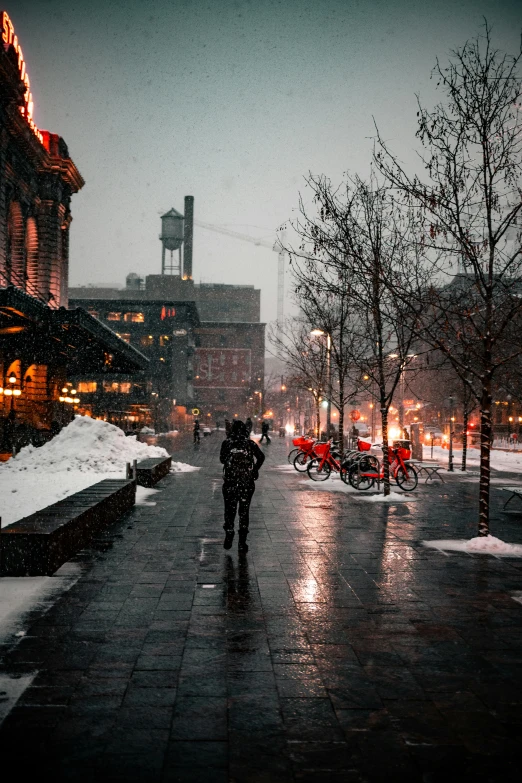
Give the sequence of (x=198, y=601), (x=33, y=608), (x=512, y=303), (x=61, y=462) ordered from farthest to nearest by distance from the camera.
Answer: (x=61, y=462)
(x=512, y=303)
(x=198, y=601)
(x=33, y=608)

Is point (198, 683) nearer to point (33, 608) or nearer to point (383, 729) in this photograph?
point (383, 729)

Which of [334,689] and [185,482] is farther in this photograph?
[185,482]

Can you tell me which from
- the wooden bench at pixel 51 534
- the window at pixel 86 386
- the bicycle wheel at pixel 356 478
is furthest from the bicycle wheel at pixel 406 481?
the window at pixel 86 386

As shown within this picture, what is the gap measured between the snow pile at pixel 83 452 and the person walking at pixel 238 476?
8.84m

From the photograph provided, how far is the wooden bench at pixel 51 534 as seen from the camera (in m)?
6.91

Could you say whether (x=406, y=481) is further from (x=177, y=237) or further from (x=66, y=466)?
(x=177, y=237)

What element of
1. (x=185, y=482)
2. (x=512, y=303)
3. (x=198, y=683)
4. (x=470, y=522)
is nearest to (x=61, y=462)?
(x=185, y=482)

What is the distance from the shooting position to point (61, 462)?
55.7 ft

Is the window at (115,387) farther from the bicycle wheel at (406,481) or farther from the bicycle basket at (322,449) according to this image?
the bicycle wheel at (406,481)

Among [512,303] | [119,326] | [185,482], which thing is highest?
[119,326]

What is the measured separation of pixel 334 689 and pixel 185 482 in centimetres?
1382

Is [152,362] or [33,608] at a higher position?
[152,362]

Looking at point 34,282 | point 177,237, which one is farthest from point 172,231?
point 34,282

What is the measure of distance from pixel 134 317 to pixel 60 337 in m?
61.0
